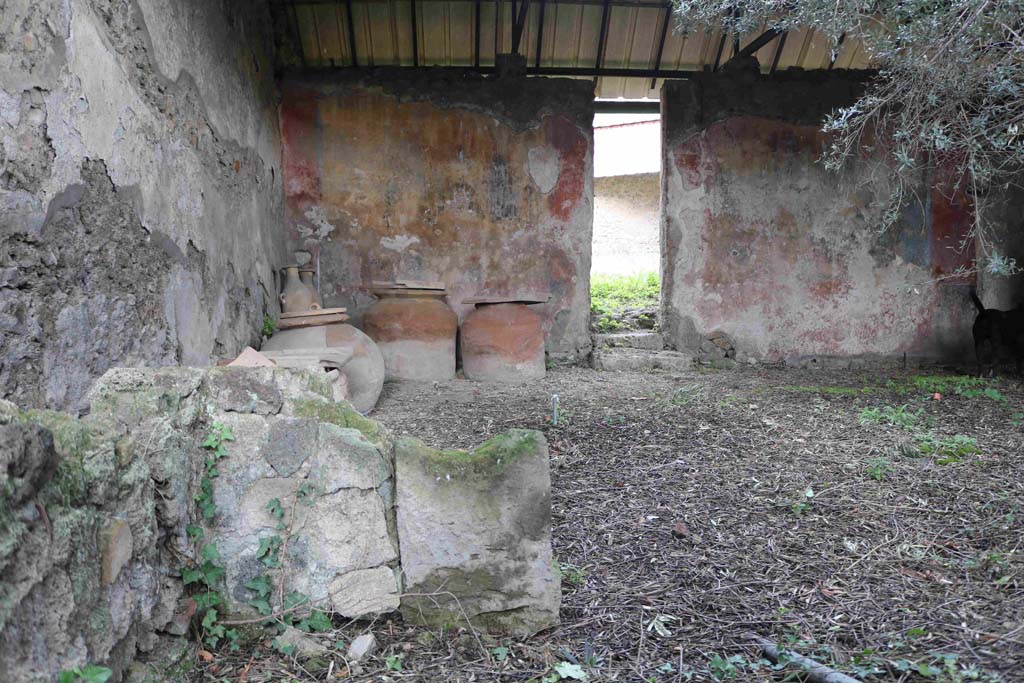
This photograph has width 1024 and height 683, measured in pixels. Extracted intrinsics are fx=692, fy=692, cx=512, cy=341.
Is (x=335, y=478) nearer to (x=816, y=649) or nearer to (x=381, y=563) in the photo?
(x=381, y=563)

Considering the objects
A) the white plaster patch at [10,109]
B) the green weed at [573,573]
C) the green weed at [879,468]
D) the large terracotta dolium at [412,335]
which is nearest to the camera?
the green weed at [573,573]

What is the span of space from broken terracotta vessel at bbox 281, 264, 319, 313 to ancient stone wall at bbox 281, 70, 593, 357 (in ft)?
2.32

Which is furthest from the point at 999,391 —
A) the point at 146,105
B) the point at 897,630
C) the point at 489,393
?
the point at 146,105

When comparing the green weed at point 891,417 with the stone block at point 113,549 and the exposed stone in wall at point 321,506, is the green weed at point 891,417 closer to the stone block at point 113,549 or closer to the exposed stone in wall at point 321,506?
the exposed stone in wall at point 321,506

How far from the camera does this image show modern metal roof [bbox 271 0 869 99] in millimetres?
6770

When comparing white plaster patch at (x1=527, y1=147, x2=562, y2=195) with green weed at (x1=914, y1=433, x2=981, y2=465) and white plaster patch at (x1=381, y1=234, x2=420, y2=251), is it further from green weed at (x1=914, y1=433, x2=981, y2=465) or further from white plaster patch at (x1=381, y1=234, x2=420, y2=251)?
green weed at (x1=914, y1=433, x2=981, y2=465)

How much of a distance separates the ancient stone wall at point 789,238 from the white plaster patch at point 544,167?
1144mm

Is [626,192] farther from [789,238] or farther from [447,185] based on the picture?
[447,185]

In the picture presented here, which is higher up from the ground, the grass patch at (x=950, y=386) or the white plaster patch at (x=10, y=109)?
the white plaster patch at (x=10, y=109)

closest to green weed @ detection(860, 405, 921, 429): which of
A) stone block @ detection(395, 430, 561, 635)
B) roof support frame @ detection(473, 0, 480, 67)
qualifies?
stone block @ detection(395, 430, 561, 635)

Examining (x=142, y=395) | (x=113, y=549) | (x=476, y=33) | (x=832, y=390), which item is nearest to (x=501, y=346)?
(x=832, y=390)

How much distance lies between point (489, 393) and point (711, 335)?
9.26 feet

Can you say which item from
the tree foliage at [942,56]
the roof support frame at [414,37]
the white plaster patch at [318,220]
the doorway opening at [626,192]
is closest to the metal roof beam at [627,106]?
the roof support frame at [414,37]

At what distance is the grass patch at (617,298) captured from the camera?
295 inches
